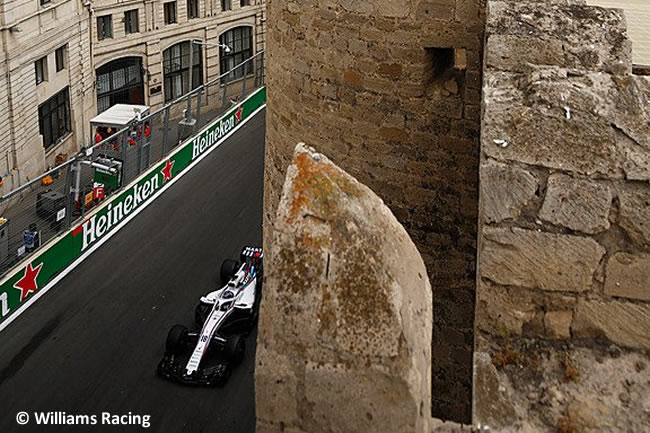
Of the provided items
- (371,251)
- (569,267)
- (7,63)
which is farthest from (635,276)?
(7,63)

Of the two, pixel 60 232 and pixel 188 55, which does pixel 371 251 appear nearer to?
pixel 60 232

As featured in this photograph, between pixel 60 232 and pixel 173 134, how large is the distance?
7267mm

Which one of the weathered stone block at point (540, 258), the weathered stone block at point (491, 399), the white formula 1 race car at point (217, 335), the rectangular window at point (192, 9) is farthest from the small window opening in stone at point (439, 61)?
the rectangular window at point (192, 9)

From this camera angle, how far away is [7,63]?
1150 inches

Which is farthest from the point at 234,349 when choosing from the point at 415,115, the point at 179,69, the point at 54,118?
the point at 179,69

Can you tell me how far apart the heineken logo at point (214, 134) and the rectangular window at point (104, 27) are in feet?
37.9

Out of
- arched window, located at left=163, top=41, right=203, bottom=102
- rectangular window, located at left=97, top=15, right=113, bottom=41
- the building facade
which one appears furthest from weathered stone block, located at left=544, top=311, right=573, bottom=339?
arched window, located at left=163, top=41, right=203, bottom=102

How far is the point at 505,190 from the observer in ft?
13.5

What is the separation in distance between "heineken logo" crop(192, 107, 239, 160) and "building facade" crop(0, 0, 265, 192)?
710cm

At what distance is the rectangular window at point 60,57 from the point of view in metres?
33.1

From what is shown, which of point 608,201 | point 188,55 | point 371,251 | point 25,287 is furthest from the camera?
point 188,55

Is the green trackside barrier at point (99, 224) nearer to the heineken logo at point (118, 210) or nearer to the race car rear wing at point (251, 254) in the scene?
the heineken logo at point (118, 210)

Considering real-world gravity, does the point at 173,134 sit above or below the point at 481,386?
below

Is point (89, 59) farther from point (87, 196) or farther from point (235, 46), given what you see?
point (87, 196)
